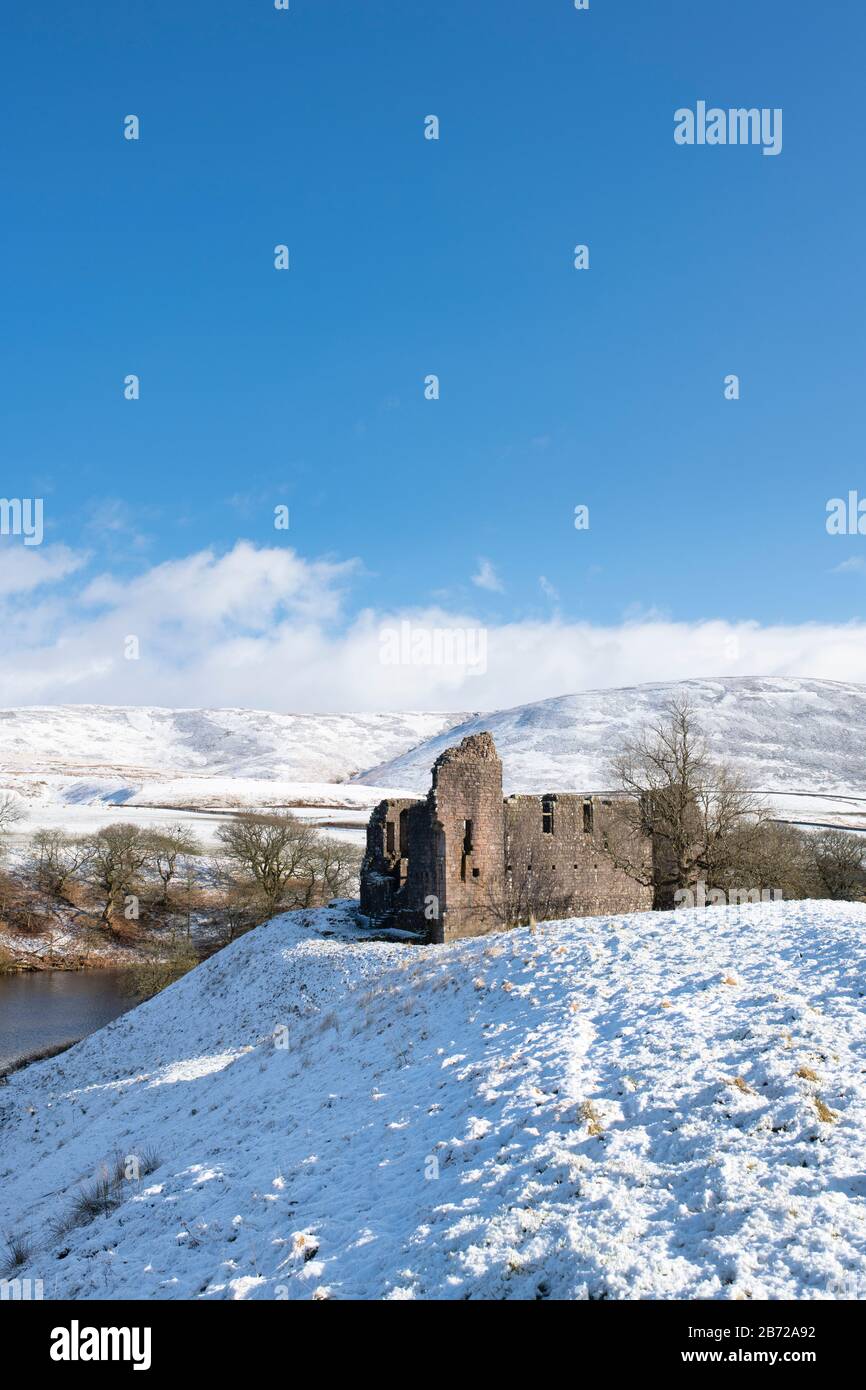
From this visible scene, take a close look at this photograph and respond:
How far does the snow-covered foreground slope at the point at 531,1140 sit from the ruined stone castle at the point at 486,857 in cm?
614

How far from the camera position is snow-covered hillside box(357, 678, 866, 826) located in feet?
413

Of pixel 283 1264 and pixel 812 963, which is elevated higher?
pixel 812 963

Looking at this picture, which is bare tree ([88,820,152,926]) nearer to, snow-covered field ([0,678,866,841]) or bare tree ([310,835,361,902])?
snow-covered field ([0,678,866,841])

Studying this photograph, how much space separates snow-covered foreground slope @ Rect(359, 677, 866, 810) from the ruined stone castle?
90.1 metres

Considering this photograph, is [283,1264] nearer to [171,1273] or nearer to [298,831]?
[171,1273]

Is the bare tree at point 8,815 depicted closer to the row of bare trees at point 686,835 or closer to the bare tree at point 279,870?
the bare tree at point 279,870

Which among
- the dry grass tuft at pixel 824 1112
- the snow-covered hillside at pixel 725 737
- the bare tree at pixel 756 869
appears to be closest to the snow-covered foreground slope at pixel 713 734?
the snow-covered hillside at pixel 725 737

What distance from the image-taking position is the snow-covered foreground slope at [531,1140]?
711cm

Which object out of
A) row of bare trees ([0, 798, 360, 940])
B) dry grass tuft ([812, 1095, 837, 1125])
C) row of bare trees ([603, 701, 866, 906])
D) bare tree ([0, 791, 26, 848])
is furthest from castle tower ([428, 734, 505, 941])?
bare tree ([0, 791, 26, 848])

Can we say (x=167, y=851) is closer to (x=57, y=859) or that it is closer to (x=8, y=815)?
(x=57, y=859)

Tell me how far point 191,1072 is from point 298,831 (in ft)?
146
